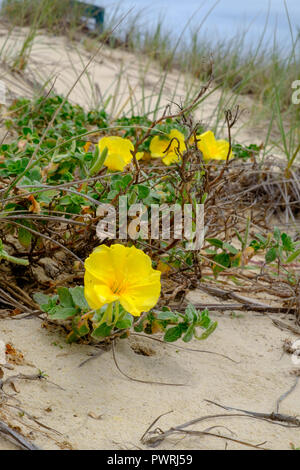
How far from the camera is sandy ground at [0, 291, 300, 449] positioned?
3.57ft

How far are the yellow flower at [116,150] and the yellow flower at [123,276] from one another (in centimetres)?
43

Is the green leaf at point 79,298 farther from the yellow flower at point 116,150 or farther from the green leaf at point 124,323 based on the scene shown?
the yellow flower at point 116,150

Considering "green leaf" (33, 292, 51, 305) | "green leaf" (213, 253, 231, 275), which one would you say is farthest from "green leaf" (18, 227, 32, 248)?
"green leaf" (213, 253, 231, 275)

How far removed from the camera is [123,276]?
1.15m

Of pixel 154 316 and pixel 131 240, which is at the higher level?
pixel 131 240

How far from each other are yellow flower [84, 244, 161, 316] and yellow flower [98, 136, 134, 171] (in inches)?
16.8

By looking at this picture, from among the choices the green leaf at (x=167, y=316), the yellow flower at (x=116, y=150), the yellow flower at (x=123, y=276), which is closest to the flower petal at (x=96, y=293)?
the yellow flower at (x=123, y=276)

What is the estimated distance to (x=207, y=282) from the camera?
1893 millimetres

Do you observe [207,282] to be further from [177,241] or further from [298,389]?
[298,389]

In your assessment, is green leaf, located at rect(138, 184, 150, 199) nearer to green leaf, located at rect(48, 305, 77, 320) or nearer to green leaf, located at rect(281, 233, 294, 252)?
green leaf, located at rect(48, 305, 77, 320)

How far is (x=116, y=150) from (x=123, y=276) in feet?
1.60
